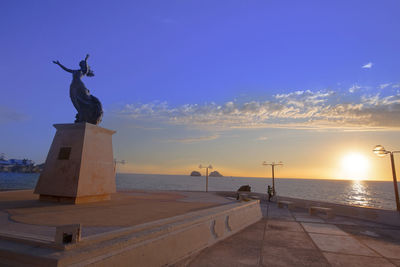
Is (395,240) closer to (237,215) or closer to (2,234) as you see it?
(237,215)

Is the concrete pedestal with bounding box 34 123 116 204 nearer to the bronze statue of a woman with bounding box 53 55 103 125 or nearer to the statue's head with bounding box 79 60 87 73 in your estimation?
the bronze statue of a woman with bounding box 53 55 103 125

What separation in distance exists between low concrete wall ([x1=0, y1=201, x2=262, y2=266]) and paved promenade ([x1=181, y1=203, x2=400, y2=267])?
365 mm

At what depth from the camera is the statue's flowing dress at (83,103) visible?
12.0m

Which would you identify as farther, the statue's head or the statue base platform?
the statue's head

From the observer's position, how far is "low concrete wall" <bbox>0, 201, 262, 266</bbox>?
130 inches

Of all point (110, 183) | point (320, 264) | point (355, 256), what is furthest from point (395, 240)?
point (110, 183)

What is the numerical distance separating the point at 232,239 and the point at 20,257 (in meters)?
5.67

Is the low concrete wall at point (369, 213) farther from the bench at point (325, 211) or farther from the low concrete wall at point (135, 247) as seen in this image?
the low concrete wall at point (135, 247)

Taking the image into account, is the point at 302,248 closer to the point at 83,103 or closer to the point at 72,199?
the point at 72,199

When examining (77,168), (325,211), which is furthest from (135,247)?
(325,211)

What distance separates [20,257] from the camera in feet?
11.0

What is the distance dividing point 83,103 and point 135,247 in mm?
9900

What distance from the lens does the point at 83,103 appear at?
39.4ft

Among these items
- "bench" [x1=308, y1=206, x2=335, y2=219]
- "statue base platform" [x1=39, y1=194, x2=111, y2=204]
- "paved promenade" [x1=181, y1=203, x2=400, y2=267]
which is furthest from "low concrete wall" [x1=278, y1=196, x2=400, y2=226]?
"statue base platform" [x1=39, y1=194, x2=111, y2=204]
